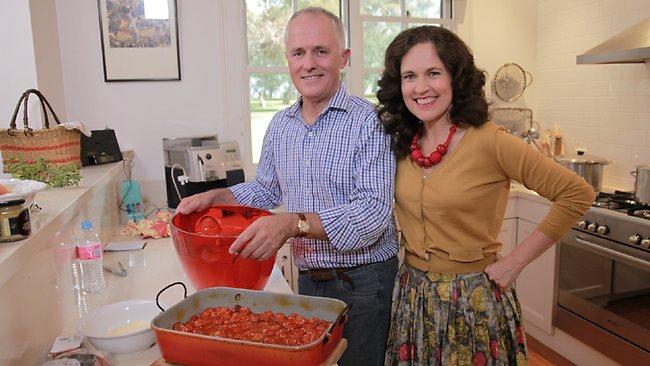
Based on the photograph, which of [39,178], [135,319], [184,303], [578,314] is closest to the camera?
[184,303]

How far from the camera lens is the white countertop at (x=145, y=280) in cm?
168

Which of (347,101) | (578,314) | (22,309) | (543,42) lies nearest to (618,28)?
(543,42)

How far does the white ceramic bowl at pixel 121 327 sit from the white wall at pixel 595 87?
2.73 meters

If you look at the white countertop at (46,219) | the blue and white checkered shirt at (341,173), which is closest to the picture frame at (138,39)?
the white countertop at (46,219)

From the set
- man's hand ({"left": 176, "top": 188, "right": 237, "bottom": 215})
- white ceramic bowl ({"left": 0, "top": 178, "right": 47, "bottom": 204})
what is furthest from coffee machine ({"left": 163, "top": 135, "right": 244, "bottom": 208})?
white ceramic bowl ({"left": 0, "top": 178, "right": 47, "bottom": 204})

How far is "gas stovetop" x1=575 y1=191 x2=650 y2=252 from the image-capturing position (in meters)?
2.32

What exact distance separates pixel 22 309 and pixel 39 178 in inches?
23.1

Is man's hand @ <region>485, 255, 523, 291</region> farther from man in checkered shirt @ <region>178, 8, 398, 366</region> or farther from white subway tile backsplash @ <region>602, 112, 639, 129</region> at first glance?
white subway tile backsplash @ <region>602, 112, 639, 129</region>

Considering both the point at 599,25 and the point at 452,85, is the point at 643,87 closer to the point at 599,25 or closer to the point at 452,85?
the point at 599,25

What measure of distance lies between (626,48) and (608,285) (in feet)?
3.84

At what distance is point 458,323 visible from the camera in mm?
1480

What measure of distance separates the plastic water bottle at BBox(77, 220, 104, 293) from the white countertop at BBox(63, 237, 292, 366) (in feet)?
0.14

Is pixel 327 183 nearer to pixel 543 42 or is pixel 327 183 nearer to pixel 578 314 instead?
pixel 578 314

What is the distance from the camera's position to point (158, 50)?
9.93 ft
